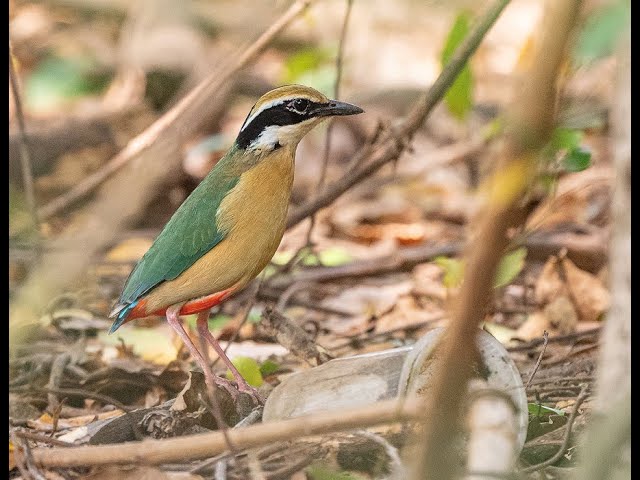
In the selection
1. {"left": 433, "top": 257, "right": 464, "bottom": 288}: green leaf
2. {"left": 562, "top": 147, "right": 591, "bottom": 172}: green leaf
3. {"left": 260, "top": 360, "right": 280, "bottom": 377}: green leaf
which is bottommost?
{"left": 260, "top": 360, "right": 280, "bottom": 377}: green leaf

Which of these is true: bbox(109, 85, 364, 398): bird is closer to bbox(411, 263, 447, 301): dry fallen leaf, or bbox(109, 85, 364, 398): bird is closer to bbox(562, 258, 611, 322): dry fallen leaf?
bbox(411, 263, 447, 301): dry fallen leaf

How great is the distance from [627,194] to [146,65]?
8.78 meters

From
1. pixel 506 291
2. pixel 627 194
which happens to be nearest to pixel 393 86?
pixel 506 291

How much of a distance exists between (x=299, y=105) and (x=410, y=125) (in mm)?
1283

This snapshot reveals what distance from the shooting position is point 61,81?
12062mm

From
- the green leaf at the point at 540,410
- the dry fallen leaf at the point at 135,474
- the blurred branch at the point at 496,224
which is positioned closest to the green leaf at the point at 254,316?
the green leaf at the point at 540,410

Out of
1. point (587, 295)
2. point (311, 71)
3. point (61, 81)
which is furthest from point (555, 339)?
point (61, 81)

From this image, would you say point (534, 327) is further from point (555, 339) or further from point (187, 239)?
point (187, 239)

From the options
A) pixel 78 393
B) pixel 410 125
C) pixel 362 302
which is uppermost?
pixel 410 125

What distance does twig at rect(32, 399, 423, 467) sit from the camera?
9.31 ft

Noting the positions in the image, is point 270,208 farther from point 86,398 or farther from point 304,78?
point 304,78

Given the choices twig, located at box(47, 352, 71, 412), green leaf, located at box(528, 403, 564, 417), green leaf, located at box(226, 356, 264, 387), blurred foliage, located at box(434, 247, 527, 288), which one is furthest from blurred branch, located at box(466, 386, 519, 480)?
twig, located at box(47, 352, 71, 412)

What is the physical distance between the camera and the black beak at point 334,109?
446 cm

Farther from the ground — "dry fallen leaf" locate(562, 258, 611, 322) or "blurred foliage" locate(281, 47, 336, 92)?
"blurred foliage" locate(281, 47, 336, 92)
